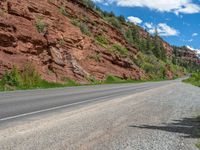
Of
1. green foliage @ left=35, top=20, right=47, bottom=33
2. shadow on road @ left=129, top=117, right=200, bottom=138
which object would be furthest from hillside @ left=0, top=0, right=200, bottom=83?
shadow on road @ left=129, top=117, right=200, bottom=138

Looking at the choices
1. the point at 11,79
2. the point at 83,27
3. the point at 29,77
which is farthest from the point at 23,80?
the point at 83,27

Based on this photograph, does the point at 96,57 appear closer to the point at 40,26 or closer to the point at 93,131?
the point at 40,26

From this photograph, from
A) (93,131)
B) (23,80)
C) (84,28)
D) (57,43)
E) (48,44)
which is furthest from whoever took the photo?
(84,28)

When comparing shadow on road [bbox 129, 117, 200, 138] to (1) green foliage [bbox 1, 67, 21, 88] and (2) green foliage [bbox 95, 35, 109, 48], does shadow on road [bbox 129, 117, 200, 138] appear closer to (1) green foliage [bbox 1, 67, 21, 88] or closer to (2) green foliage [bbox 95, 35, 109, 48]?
(1) green foliage [bbox 1, 67, 21, 88]

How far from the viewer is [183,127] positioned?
11.7 metres

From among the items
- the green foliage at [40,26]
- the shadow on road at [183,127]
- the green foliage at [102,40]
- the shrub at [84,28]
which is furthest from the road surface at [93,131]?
the green foliage at [102,40]

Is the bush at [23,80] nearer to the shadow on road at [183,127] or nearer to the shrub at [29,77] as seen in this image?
the shrub at [29,77]

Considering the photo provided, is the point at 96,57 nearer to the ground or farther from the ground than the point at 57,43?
nearer to the ground

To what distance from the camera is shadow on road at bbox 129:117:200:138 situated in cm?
1049

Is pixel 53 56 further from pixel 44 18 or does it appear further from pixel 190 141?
pixel 190 141

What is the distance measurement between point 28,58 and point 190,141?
33258mm

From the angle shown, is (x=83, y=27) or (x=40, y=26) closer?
(x=40, y=26)

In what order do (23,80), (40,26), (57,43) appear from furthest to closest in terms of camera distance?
1. (57,43)
2. (40,26)
3. (23,80)

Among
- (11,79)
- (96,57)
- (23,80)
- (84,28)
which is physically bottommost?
(23,80)
